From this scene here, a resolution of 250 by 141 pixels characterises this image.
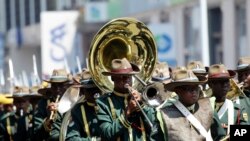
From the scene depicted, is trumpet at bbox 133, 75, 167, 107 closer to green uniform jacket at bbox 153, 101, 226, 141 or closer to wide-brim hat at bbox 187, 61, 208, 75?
green uniform jacket at bbox 153, 101, 226, 141

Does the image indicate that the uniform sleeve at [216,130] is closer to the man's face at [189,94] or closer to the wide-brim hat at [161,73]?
the man's face at [189,94]

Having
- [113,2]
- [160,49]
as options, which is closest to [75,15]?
[113,2]

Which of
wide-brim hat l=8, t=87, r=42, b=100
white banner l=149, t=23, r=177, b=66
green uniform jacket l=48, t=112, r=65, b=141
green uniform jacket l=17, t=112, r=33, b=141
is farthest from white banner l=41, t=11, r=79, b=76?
green uniform jacket l=48, t=112, r=65, b=141

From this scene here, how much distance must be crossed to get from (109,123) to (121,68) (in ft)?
1.84

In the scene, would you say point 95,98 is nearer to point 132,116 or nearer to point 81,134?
point 81,134

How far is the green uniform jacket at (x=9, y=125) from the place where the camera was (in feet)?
56.7

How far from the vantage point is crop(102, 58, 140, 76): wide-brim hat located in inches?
418

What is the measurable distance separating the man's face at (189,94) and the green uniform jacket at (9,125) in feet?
24.9

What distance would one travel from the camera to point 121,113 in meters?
10.7

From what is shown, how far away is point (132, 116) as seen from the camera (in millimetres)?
10469

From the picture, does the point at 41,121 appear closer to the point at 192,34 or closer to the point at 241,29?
the point at 241,29

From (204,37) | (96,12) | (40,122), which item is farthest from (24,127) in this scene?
(96,12)

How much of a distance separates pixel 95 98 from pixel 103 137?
3.58 feet

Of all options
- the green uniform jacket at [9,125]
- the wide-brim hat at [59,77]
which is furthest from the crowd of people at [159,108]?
the green uniform jacket at [9,125]
